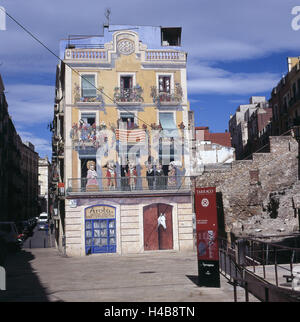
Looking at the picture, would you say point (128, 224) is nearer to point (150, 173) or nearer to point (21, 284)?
point (150, 173)

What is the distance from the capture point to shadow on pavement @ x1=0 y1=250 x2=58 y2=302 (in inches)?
564

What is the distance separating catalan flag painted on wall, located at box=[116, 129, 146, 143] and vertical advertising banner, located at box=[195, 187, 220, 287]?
49.5ft

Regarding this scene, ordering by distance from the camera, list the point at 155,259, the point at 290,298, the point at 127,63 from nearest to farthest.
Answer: the point at 290,298 < the point at 155,259 < the point at 127,63

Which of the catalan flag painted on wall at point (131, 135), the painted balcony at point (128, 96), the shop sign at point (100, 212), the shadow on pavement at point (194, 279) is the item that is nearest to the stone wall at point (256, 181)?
the catalan flag painted on wall at point (131, 135)

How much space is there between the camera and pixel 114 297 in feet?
44.9

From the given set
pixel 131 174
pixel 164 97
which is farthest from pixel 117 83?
pixel 131 174

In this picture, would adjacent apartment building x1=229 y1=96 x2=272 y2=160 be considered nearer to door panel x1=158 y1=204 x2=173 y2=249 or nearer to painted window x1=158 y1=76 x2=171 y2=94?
painted window x1=158 y1=76 x2=171 y2=94

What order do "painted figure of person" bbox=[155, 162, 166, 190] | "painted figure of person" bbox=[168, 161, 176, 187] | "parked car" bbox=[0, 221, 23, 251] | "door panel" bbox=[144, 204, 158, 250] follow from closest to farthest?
"door panel" bbox=[144, 204, 158, 250] → "parked car" bbox=[0, 221, 23, 251] → "painted figure of person" bbox=[155, 162, 166, 190] → "painted figure of person" bbox=[168, 161, 176, 187]

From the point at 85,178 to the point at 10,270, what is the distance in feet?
30.0

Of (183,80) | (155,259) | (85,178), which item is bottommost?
(155,259)

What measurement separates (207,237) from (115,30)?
21.7m

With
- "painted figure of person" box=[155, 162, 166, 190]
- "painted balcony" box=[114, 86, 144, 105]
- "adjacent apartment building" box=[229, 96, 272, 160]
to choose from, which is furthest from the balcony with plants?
"adjacent apartment building" box=[229, 96, 272, 160]
